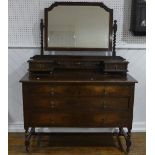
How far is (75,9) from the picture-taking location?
9.07 feet

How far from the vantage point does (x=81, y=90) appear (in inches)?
93.8

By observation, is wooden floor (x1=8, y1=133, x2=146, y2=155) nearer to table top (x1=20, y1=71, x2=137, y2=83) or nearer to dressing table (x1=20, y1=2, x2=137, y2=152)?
dressing table (x1=20, y1=2, x2=137, y2=152)

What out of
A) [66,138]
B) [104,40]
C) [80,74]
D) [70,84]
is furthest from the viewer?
[66,138]

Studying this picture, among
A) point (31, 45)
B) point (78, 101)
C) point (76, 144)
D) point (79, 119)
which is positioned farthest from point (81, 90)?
point (31, 45)

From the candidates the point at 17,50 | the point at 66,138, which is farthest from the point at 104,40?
the point at 66,138

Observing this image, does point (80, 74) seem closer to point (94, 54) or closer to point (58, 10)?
point (94, 54)

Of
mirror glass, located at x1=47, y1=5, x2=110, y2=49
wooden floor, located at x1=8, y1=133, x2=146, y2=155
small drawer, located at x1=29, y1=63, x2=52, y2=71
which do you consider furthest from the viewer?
mirror glass, located at x1=47, y1=5, x2=110, y2=49

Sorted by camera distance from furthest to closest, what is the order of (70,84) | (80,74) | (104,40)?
(104,40), (80,74), (70,84)

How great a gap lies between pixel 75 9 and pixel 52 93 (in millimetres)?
1045

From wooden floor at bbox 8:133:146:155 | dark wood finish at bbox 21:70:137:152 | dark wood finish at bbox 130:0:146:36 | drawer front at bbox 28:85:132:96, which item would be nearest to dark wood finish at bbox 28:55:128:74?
dark wood finish at bbox 21:70:137:152

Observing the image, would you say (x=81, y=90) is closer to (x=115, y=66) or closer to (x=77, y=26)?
(x=115, y=66)

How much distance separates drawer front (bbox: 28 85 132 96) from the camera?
2.37m

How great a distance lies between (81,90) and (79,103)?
0.14 m

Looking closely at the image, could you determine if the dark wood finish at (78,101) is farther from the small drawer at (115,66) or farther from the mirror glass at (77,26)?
the mirror glass at (77,26)
